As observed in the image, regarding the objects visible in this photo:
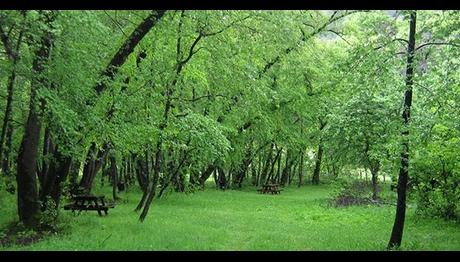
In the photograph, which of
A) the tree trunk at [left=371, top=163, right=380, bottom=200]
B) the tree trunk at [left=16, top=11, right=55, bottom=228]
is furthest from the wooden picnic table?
the tree trunk at [left=16, top=11, right=55, bottom=228]

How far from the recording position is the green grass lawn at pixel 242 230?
1267cm

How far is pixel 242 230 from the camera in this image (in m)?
16.2

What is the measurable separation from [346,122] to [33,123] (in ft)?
51.4

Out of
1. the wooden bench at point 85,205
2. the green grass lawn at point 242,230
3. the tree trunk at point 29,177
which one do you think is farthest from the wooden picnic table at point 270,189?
the tree trunk at point 29,177

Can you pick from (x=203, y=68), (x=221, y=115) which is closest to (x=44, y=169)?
(x=203, y=68)

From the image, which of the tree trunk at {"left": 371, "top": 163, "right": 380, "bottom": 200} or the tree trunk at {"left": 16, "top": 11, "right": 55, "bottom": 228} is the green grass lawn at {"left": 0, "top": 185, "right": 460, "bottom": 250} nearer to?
the tree trunk at {"left": 16, "top": 11, "right": 55, "bottom": 228}

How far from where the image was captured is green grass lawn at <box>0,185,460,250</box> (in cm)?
1267

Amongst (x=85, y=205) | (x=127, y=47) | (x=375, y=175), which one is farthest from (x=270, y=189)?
(x=127, y=47)

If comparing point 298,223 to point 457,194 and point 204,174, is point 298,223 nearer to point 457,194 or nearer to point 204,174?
point 457,194

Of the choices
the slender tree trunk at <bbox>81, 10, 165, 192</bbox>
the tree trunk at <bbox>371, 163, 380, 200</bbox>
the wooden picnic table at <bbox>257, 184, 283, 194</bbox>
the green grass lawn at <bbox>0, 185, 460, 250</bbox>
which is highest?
the slender tree trunk at <bbox>81, 10, 165, 192</bbox>

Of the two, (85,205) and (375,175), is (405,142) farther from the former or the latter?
(375,175)

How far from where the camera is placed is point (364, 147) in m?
27.7

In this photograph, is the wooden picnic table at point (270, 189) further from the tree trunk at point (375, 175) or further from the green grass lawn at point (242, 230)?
the green grass lawn at point (242, 230)
